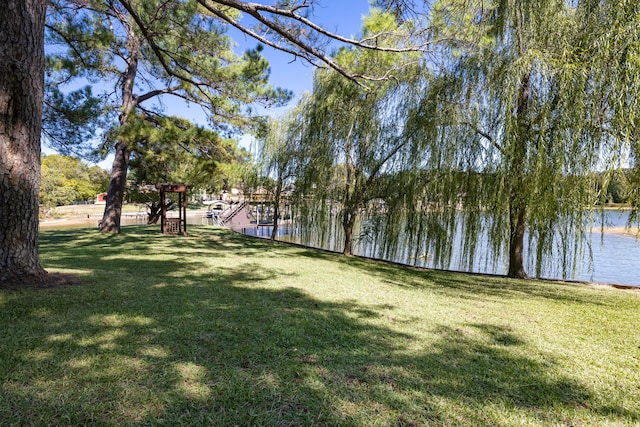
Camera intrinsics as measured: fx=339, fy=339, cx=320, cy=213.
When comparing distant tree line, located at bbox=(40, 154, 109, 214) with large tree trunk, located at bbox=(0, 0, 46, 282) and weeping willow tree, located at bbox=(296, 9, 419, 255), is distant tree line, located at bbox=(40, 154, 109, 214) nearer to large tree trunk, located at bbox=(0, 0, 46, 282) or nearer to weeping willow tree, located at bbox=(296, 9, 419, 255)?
weeping willow tree, located at bbox=(296, 9, 419, 255)

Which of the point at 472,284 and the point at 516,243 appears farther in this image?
the point at 516,243

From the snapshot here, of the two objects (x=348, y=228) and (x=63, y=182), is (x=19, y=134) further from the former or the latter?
(x=63, y=182)

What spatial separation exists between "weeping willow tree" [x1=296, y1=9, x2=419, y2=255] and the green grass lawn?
3730mm

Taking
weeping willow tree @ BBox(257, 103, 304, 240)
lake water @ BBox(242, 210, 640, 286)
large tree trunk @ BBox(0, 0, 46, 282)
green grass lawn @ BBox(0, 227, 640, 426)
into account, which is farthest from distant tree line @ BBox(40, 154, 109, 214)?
green grass lawn @ BBox(0, 227, 640, 426)

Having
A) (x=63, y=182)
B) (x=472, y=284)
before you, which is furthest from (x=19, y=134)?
(x=63, y=182)

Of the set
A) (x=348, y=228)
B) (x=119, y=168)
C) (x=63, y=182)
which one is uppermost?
(x=63, y=182)

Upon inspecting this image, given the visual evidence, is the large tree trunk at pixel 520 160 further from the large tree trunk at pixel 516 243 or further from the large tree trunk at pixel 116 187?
the large tree trunk at pixel 116 187

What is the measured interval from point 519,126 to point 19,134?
548 cm

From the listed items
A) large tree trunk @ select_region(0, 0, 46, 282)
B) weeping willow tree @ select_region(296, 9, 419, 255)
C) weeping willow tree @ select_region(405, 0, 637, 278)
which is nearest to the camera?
large tree trunk @ select_region(0, 0, 46, 282)

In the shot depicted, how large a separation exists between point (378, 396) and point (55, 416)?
4.27ft

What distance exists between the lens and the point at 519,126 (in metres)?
4.55

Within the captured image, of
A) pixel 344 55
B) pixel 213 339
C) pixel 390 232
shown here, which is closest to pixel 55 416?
pixel 213 339

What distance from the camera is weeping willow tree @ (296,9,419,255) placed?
6.57m

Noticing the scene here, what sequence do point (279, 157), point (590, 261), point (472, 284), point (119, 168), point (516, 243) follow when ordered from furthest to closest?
point (279, 157) < point (119, 168) < point (516, 243) < point (472, 284) < point (590, 261)
